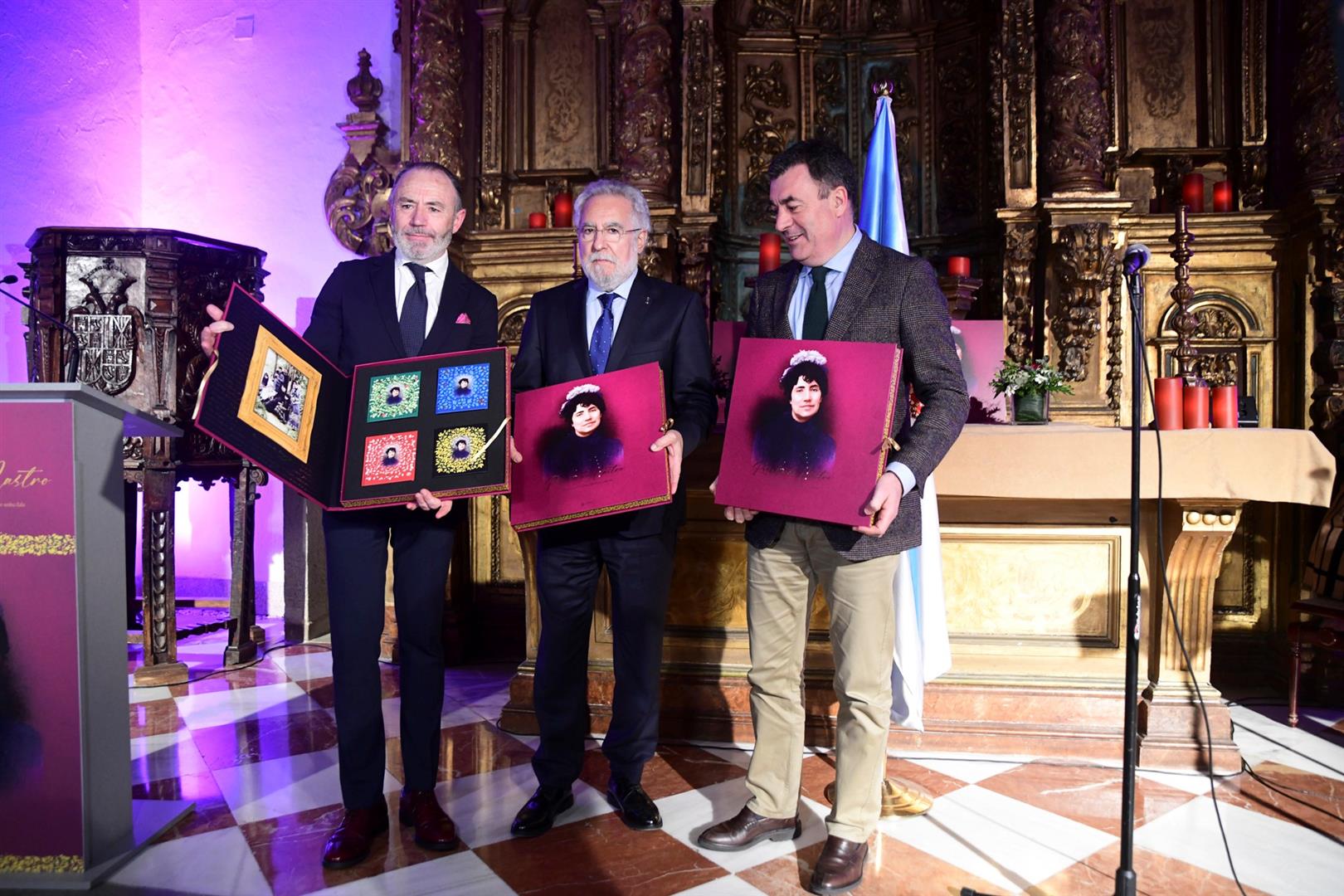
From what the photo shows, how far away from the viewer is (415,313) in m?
2.64

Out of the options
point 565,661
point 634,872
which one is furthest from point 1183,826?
point 565,661

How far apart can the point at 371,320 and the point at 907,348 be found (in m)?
1.52

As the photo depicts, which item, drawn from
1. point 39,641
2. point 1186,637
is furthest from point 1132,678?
point 39,641

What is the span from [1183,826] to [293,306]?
5.42 m

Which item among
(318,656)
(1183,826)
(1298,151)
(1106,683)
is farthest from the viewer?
(318,656)

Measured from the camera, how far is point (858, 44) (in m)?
5.58

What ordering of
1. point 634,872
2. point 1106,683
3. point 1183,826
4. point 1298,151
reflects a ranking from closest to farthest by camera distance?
point 634,872, point 1183,826, point 1106,683, point 1298,151

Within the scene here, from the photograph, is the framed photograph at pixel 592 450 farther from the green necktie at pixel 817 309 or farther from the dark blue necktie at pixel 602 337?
the green necktie at pixel 817 309

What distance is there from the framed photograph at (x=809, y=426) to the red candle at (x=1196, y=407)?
66.6 inches

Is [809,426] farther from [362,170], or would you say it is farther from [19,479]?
[362,170]

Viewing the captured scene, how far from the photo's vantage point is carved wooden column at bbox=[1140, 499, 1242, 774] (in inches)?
127

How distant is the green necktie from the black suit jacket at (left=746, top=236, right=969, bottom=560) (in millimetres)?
29

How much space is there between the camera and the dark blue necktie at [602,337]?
2738 mm

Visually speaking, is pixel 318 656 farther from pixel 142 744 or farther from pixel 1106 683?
pixel 1106 683
